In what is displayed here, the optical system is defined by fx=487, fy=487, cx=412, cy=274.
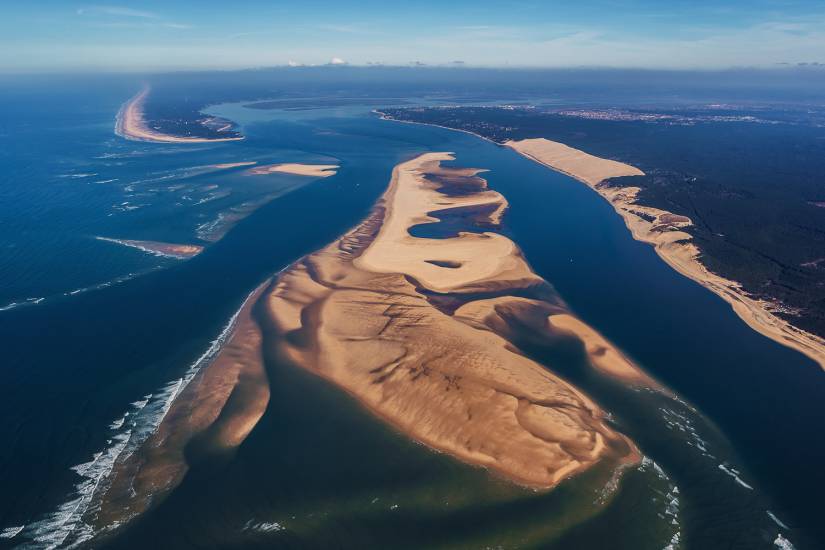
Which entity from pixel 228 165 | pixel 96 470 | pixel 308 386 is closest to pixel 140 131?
pixel 228 165

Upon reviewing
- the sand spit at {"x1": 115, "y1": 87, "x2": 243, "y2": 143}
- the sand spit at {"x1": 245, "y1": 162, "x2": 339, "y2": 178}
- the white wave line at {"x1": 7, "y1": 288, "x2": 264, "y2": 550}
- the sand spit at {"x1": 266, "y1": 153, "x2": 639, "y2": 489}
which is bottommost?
the white wave line at {"x1": 7, "y1": 288, "x2": 264, "y2": 550}

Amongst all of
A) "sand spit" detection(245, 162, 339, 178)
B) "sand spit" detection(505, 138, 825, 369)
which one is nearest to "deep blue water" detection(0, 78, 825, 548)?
"sand spit" detection(505, 138, 825, 369)

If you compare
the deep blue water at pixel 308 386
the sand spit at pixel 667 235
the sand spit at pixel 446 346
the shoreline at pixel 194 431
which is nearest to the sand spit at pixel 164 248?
the deep blue water at pixel 308 386

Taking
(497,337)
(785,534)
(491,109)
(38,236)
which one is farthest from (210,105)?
(785,534)

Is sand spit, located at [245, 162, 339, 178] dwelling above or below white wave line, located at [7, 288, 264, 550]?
above

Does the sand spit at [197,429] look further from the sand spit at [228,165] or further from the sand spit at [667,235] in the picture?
the sand spit at [228,165]

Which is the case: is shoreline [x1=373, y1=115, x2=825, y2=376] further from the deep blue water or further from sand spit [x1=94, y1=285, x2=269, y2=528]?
→ sand spit [x1=94, y1=285, x2=269, y2=528]
